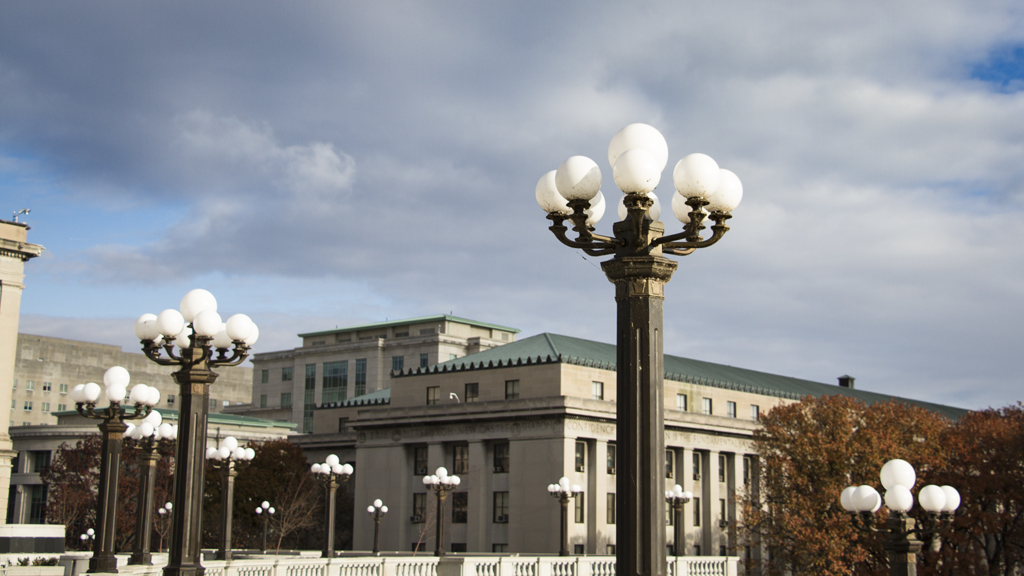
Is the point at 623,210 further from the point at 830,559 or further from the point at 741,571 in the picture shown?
the point at 741,571

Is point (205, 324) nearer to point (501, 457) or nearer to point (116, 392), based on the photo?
point (116, 392)

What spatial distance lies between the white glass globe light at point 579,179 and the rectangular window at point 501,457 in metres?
60.7

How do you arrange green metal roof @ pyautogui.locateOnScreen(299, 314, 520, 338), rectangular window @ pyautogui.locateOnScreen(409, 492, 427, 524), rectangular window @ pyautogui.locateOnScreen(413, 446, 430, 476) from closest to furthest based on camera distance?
rectangular window @ pyautogui.locateOnScreen(409, 492, 427, 524), rectangular window @ pyautogui.locateOnScreen(413, 446, 430, 476), green metal roof @ pyautogui.locateOnScreen(299, 314, 520, 338)

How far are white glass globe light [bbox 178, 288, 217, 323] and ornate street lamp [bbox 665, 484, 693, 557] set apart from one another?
97.6 feet

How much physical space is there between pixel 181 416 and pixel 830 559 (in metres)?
40.9

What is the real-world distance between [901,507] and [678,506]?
3571 cm

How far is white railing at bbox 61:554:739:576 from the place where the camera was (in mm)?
30422

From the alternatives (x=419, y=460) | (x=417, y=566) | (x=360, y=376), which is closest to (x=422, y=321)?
(x=360, y=376)

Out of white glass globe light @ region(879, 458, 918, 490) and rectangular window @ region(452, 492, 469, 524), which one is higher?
white glass globe light @ region(879, 458, 918, 490)

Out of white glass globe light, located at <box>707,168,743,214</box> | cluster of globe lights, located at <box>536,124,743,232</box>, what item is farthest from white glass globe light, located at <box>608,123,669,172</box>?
white glass globe light, located at <box>707,168,743,214</box>

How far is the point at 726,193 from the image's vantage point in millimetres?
11023

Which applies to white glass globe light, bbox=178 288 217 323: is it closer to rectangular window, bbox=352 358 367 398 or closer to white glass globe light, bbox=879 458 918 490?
white glass globe light, bbox=879 458 918 490

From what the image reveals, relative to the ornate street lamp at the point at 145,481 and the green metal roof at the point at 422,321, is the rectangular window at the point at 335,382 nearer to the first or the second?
the green metal roof at the point at 422,321

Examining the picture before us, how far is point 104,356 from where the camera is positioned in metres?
154
